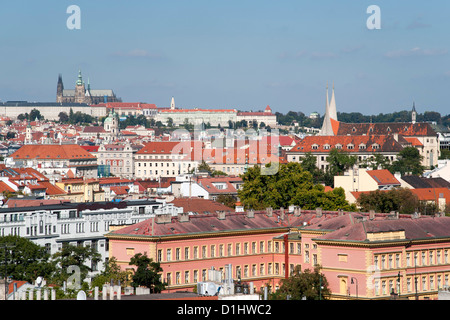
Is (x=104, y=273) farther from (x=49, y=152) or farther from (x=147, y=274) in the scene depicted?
(x=49, y=152)

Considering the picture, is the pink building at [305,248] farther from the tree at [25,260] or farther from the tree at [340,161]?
the tree at [340,161]

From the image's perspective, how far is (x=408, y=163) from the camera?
9844 cm

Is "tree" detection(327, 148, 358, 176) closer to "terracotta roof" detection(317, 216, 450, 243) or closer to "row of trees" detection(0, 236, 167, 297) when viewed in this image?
"terracotta roof" detection(317, 216, 450, 243)

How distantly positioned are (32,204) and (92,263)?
11.4 metres

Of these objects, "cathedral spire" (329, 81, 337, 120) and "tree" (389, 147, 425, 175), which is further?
"cathedral spire" (329, 81, 337, 120)

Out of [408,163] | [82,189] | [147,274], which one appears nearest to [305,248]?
[147,274]

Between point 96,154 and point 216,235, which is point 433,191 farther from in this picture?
point 96,154

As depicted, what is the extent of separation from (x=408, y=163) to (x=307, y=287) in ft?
225

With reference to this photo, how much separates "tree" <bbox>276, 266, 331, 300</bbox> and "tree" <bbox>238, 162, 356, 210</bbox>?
2086cm

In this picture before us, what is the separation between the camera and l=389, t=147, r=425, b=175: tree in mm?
94256

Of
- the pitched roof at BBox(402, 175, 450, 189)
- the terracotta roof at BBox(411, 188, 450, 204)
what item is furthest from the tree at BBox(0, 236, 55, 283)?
the pitched roof at BBox(402, 175, 450, 189)
